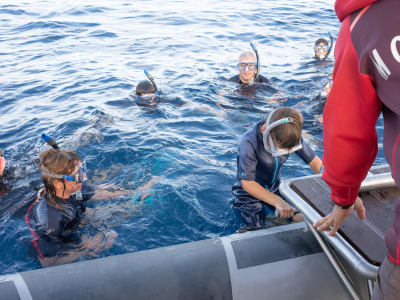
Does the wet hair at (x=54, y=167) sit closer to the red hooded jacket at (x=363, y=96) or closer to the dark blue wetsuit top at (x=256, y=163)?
the dark blue wetsuit top at (x=256, y=163)

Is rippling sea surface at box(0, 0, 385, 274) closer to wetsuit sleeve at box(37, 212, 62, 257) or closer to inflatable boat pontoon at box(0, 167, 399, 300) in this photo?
wetsuit sleeve at box(37, 212, 62, 257)

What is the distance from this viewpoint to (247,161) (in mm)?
3182

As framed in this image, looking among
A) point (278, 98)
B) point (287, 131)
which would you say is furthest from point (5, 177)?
point (278, 98)

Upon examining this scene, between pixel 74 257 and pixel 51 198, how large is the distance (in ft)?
1.76

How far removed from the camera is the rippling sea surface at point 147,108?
12.3ft

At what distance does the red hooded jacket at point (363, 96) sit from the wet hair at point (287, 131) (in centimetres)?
133

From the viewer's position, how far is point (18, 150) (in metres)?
5.09

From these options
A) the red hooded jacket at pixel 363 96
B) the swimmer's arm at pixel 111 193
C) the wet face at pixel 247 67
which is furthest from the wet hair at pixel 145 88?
the red hooded jacket at pixel 363 96

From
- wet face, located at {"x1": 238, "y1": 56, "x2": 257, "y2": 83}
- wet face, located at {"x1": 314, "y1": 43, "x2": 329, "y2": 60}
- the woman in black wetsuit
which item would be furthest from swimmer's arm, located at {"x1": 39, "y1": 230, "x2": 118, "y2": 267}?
wet face, located at {"x1": 314, "y1": 43, "x2": 329, "y2": 60}

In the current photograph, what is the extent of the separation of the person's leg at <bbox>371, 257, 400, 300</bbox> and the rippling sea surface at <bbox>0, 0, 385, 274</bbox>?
2.35 m

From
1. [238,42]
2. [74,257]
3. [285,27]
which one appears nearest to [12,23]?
[238,42]

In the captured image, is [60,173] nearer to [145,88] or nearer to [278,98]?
[145,88]

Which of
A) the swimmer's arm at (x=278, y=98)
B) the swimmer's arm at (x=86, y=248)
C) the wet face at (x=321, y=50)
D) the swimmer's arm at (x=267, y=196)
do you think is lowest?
the swimmer's arm at (x=278, y=98)

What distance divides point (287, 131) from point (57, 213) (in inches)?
76.3
